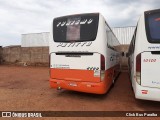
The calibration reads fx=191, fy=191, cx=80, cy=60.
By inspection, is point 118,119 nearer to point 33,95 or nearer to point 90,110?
point 90,110

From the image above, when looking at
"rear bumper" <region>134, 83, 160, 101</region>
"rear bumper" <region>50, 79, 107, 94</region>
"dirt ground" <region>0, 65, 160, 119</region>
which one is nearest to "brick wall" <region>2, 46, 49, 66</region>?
"dirt ground" <region>0, 65, 160, 119</region>

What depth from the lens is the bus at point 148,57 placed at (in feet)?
17.8

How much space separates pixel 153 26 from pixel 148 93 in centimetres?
196

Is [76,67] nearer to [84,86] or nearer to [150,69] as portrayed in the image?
[84,86]

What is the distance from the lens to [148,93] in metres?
5.52

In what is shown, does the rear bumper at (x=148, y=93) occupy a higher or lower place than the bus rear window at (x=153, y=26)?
lower

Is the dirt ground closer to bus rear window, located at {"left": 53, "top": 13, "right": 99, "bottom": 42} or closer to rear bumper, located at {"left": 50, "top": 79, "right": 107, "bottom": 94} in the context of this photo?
rear bumper, located at {"left": 50, "top": 79, "right": 107, "bottom": 94}

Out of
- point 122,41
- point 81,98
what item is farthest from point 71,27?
point 122,41

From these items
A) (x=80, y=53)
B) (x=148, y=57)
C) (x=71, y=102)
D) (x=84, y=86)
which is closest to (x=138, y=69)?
(x=148, y=57)

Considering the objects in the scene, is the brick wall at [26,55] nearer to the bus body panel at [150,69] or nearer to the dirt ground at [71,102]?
the dirt ground at [71,102]

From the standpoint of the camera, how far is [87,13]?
22.9ft

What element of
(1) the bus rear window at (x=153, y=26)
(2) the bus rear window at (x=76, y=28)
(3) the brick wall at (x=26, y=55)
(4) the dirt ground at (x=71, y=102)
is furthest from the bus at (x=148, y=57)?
(3) the brick wall at (x=26, y=55)

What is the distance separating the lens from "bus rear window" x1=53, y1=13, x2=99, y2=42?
Answer: 678 centimetres

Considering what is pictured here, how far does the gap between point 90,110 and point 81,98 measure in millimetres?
1498
